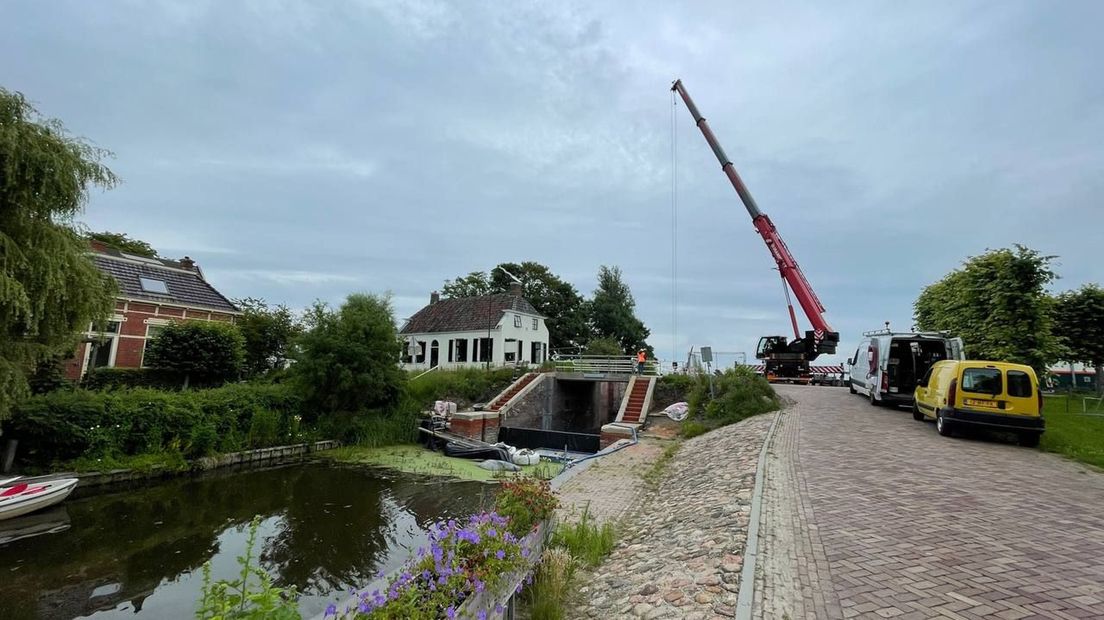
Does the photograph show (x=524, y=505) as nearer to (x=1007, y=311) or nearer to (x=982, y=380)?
(x=982, y=380)

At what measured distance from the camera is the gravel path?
4.30 m

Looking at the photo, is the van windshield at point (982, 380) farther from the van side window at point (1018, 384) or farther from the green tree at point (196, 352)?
the green tree at point (196, 352)

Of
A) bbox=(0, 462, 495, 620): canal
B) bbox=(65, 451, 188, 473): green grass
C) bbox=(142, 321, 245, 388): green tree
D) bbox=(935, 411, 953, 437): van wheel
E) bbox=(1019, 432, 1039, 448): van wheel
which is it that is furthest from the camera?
bbox=(142, 321, 245, 388): green tree

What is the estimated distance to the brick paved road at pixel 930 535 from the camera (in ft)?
12.9

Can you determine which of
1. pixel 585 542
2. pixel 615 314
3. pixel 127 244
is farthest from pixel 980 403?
pixel 127 244

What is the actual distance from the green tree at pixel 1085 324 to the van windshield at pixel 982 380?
17619 millimetres

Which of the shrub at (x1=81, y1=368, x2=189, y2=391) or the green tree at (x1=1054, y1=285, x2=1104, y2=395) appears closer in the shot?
the shrub at (x1=81, y1=368, x2=189, y2=391)

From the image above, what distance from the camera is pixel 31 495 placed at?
9734mm

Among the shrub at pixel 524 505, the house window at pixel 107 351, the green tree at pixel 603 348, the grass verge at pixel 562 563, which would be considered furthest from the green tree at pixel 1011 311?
the house window at pixel 107 351

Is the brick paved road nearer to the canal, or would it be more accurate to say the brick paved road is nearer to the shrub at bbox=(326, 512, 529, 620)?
the shrub at bbox=(326, 512, 529, 620)

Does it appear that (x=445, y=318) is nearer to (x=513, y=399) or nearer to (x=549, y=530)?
(x=513, y=399)

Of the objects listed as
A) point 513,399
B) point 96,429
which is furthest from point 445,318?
point 96,429

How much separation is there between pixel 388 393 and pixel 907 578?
1843cm

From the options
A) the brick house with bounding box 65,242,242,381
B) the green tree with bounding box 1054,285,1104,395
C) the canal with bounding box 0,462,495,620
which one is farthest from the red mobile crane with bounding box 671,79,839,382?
the brick house with bounding box 65,242,242,381
